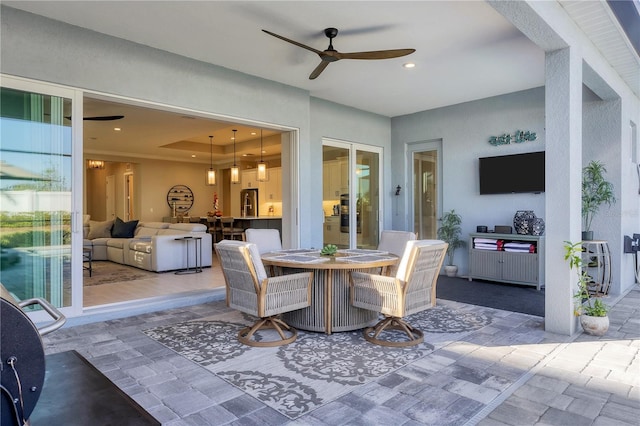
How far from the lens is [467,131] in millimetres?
6578

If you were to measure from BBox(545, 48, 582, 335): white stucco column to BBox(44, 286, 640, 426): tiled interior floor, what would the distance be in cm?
30

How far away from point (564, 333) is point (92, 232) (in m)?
9.31

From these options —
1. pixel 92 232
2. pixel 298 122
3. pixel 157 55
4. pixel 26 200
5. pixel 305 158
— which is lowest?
pixel 92 232

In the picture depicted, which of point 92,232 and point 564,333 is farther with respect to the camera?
point 92,232

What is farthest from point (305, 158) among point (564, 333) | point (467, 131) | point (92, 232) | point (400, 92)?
point (92, 232)

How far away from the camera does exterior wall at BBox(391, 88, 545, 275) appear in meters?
5.90

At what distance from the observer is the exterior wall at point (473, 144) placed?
19.4 ft

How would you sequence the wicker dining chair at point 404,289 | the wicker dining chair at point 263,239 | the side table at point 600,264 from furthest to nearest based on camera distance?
the side table at point 600,264 → the wicker dining chair at point 263,239 → the wicker dining chair at point 404,289

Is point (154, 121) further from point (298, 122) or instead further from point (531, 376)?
point (531, 376)

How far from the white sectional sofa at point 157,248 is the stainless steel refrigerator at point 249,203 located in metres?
3.57

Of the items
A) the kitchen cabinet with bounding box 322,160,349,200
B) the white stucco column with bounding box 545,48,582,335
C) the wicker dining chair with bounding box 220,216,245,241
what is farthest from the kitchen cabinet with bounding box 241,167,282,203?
the white stucco column with bounding box 545,48,582,335

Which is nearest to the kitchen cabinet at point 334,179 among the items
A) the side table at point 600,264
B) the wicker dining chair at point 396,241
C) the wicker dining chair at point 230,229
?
the wicker dining chair at point 396,241

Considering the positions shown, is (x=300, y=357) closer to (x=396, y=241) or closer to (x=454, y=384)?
(x=454, y=384)

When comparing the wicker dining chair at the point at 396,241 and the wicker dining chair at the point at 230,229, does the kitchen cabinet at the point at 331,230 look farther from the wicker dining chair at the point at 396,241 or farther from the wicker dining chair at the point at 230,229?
the wicker dining chair at the point at 230,229
